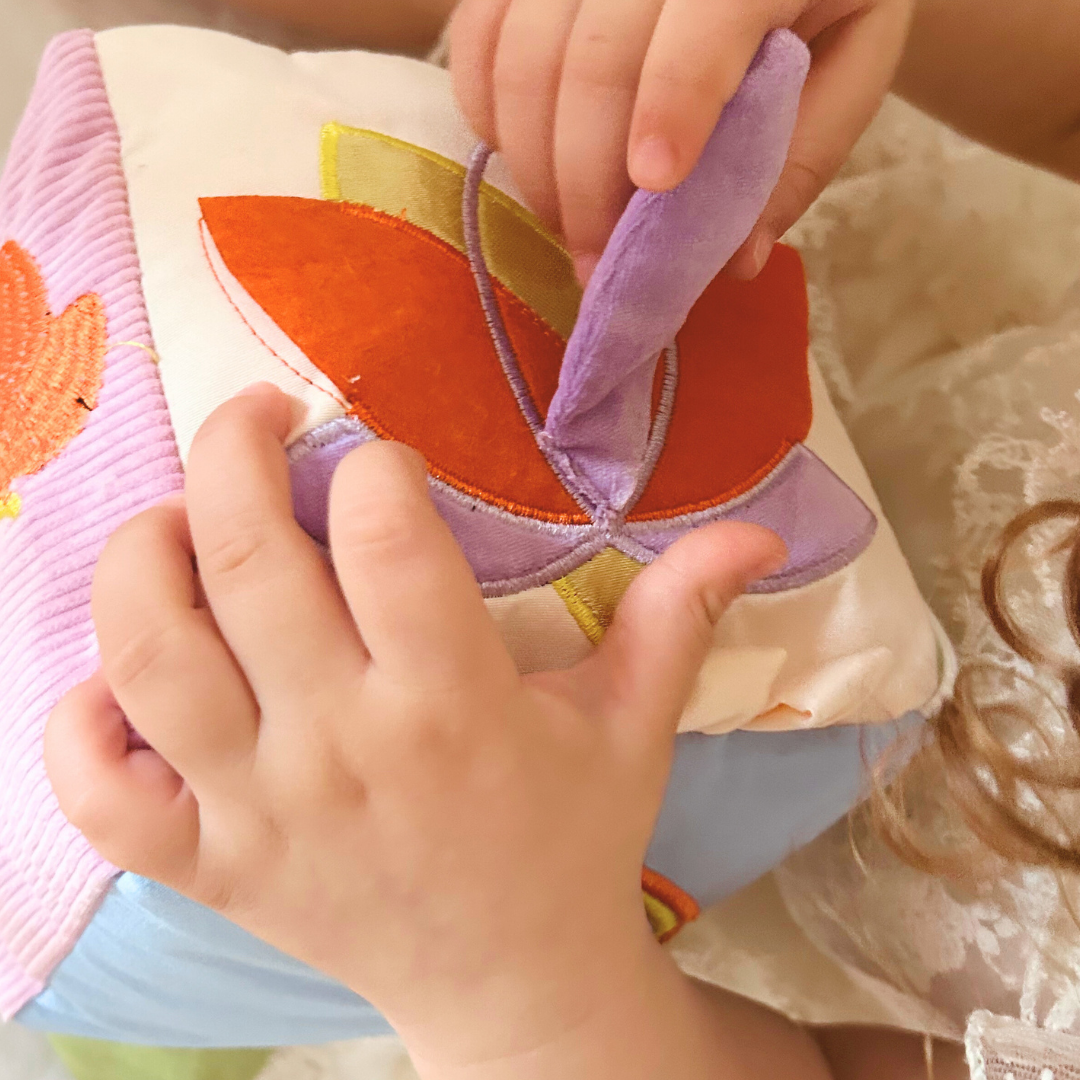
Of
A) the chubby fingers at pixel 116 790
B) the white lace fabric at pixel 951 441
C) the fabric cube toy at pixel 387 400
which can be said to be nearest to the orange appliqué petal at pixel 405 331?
the fabric cube toy at pixel 387 400

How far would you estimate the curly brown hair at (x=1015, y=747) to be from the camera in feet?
1.27

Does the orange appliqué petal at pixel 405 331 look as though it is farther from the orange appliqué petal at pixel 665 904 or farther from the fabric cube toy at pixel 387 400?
the orange appliqué petal at pixel 665 904

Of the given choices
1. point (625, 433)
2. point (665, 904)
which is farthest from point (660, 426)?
point (665, 904)

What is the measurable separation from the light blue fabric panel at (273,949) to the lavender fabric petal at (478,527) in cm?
9

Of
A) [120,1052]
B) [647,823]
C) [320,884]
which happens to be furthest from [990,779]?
[120,1052]

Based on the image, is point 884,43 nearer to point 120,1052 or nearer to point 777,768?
point 777,768

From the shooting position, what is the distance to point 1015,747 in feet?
1.31

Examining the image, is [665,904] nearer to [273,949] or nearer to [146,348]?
[273,949]

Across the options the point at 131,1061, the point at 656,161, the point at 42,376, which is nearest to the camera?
the point at 656,161

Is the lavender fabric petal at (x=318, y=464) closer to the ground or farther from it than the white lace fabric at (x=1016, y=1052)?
farther from it

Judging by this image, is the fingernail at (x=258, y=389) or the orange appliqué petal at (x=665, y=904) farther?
the orange appliqué petal at (x=665, y=904)

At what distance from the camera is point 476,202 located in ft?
1.16

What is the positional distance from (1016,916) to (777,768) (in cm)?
15

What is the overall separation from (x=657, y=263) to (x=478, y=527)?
0.10m
